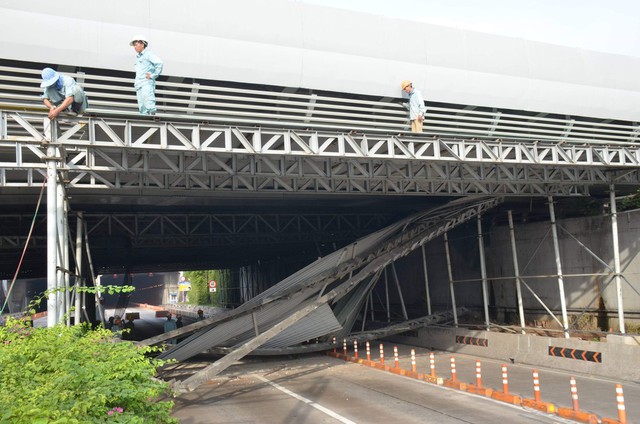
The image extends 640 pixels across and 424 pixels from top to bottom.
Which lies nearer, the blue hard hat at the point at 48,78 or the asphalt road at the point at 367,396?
the blue hard hat at the point at 48,78

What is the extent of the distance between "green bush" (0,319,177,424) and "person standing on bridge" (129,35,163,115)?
6343 millimetres

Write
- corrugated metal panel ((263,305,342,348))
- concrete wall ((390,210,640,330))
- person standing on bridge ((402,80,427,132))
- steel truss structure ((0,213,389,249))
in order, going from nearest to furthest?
person standing on bridge ((402,80,427,132)) < concrete wall ((390,210,640,330)) < corrugated metal panel ((263,305,342,348)) < steel truss structure ((0,213,389,249))

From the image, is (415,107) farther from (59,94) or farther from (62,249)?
(62,249)

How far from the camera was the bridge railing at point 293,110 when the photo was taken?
51.6ft

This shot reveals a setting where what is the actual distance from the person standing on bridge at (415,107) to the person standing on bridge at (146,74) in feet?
27.3

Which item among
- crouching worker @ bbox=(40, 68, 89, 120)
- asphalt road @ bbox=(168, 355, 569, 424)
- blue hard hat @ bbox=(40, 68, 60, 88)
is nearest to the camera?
blue hard hat @ bbox=(40, 68, 60, 88)

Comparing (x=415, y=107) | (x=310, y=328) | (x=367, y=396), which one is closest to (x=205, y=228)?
(x=310, y=328)

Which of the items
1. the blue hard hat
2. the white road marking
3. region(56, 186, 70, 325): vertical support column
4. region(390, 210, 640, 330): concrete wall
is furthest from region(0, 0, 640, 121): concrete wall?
the white road marking

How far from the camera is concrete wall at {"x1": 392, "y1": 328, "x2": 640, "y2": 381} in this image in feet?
56.8

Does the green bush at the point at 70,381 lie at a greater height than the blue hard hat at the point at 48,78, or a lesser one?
lesser

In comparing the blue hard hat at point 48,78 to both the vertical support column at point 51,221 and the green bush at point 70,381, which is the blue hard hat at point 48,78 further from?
the green bush at point 70,381

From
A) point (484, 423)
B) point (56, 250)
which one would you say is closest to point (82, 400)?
point (56, 250)

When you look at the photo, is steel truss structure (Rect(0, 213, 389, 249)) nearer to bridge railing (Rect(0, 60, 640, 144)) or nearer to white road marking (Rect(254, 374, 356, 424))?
bridge railing (Rect(0, 60, 640, 144))

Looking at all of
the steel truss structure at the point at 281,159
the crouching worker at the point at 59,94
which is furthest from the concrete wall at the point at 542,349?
the crouching worker at the point at 59,94
